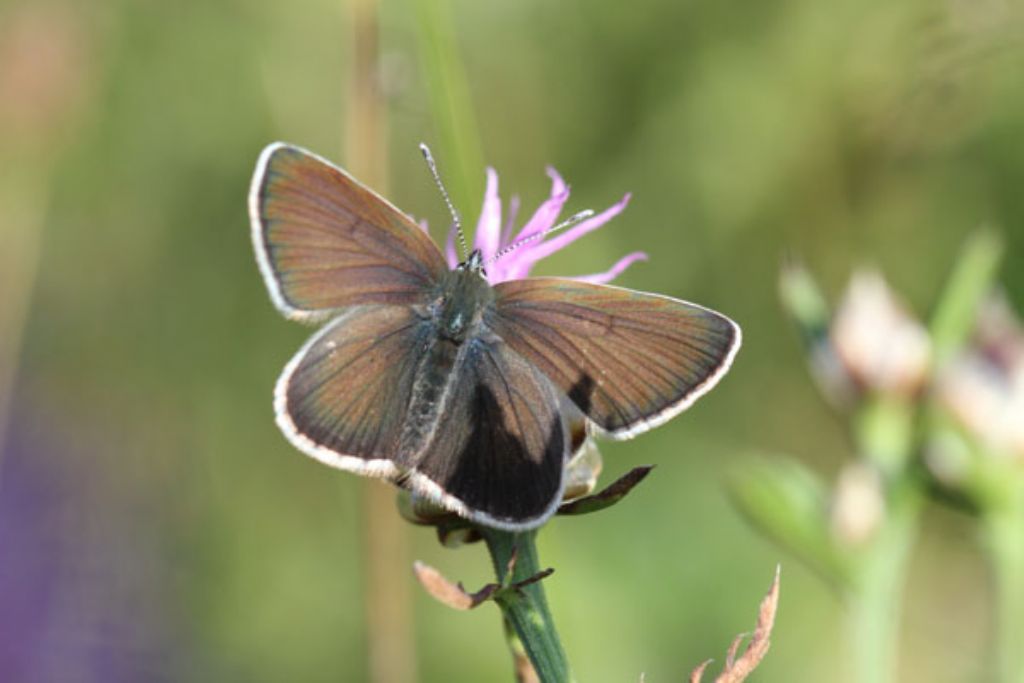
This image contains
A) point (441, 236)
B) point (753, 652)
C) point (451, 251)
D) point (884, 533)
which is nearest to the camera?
point (753, 652)

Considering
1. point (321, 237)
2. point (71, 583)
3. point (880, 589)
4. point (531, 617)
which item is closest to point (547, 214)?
point (321, 237)

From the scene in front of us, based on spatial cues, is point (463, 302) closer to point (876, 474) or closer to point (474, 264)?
point (474, 264)

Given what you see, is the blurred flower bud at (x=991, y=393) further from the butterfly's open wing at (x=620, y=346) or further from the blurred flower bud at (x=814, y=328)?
the butterfly's open wing at (x=620, y=346)

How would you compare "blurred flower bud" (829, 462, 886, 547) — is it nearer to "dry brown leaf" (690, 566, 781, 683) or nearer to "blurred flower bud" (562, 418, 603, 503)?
"blurred flower bud" (562, 418, 603, 503)

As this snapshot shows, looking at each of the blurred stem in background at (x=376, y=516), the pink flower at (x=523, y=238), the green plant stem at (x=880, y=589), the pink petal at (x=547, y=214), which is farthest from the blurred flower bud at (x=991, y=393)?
the blurred stem in background at (x=376, y=516)

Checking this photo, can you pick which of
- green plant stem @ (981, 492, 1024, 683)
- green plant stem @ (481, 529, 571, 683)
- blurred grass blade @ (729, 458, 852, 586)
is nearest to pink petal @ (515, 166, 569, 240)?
green plant stem @ (481, 529, 571, 683)
